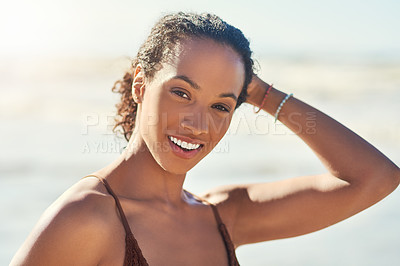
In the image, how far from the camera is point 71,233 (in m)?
2.11

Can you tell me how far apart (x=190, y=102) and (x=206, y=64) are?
17cm

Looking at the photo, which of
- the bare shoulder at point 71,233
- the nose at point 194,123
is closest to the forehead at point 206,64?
the nose at point 194,123

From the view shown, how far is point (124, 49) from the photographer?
13.5 metres

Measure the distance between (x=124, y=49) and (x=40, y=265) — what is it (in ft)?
38.5

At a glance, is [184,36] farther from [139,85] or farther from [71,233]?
[71,233]

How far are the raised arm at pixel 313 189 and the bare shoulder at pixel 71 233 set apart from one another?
0.86 meters

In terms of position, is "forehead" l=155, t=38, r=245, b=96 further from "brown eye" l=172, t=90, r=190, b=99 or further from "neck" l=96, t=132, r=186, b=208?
"neck" l=96, t=132, r=186, b=208

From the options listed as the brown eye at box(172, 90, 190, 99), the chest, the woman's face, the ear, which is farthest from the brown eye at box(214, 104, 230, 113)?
the chest

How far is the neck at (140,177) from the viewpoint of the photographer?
8.08ft

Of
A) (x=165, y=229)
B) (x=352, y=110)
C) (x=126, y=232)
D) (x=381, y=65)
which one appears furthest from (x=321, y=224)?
(x=381, y=65)

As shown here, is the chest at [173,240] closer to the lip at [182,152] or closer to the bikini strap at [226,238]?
the bikini strap at [226,238]

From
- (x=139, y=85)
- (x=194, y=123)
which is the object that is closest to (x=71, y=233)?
(x=194, y=123)

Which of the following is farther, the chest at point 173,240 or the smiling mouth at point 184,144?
the smiling mouth at point 184,144

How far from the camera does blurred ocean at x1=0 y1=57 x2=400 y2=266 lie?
579cm
